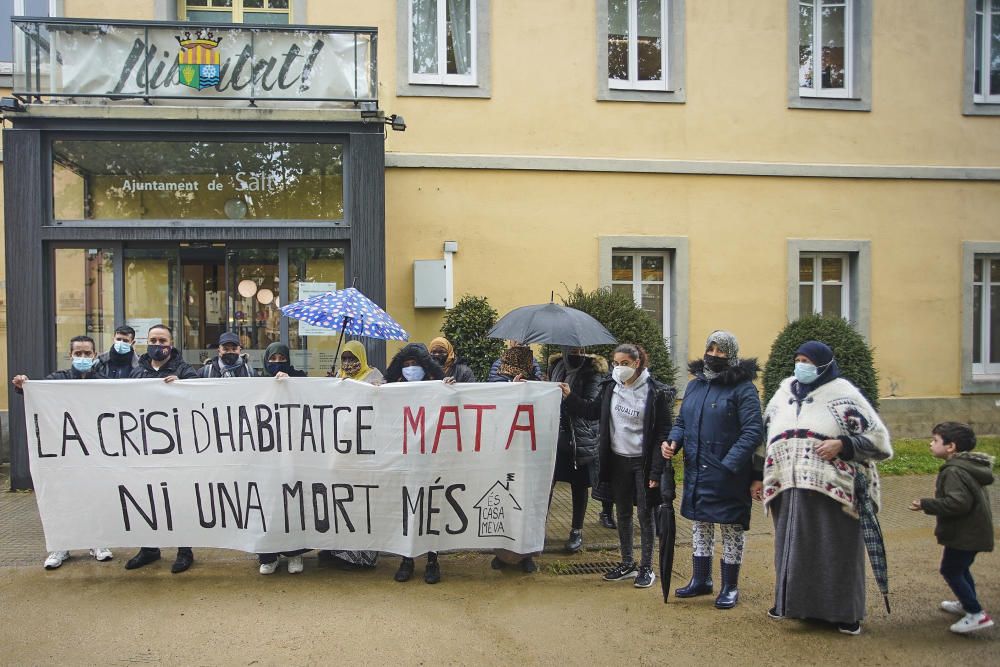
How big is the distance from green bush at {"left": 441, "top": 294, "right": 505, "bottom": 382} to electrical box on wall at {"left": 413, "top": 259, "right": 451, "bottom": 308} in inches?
29.7

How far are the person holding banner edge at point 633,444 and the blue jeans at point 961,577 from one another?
1838 mm

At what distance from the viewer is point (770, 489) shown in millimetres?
4820

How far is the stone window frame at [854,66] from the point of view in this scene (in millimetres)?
11000

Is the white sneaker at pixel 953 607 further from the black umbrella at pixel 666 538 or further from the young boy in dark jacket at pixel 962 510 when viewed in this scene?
the black umbrella at pixel 666 538

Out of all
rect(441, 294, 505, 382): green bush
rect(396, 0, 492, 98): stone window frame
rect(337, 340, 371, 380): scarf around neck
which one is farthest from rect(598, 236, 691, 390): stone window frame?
rect(337, 340, 371, 380): scarf around neck

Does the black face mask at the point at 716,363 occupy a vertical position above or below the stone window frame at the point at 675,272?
below

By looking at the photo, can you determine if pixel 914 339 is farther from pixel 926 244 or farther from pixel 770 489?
pixel 770 489

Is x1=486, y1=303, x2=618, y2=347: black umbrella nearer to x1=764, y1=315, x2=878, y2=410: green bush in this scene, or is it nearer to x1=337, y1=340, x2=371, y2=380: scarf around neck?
x1=337, y1=340, x2=371, y2=380: scarf around neck

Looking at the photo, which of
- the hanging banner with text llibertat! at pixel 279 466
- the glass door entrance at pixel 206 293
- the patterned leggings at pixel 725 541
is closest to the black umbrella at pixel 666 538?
the patterned leggings at pixel 725 541

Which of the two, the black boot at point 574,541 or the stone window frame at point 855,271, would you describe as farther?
the stone window frame at point 855,271

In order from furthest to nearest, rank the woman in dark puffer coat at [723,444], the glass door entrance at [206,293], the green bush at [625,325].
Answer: the glass door entrance at [206,293]
the green bush at [625,325]
the woman in dark puffer coat at [723,444]

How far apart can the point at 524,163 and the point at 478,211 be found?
3.01 ft

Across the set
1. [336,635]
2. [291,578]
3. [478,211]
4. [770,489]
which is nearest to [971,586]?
[770,489]

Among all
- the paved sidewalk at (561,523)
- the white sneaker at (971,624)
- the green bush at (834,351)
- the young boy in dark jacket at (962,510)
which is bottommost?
the paved sidewalk at (561,523)
